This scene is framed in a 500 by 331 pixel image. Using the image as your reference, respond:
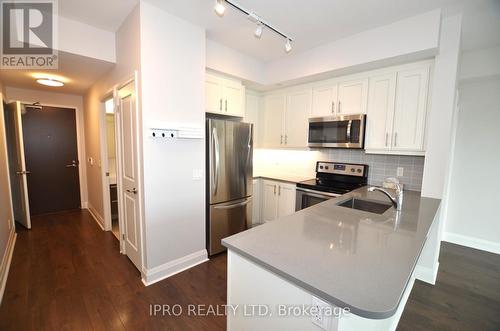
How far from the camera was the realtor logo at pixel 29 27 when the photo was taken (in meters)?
2.02

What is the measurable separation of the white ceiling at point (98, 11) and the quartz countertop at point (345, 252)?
2348 millimetres

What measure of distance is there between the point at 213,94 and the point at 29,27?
1.86 metres

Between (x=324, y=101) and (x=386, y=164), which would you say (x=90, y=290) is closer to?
(x=324, y=101)

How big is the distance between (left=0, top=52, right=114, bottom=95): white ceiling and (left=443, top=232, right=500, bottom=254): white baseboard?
5.41 m

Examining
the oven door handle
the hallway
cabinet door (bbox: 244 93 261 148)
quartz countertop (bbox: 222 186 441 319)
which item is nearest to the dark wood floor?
the hallway

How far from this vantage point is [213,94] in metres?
2.93

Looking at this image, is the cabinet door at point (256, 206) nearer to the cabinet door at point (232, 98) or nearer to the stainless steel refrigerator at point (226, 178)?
the stainless steel refrigerator at point (226, 178)

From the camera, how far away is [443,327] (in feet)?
5.98

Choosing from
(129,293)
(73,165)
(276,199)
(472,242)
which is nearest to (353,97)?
(276,199)

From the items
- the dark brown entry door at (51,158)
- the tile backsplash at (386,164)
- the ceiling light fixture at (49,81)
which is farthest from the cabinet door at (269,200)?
the dark brown entry door at (51,158)

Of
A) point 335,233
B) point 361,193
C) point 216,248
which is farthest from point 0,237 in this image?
point 361,193

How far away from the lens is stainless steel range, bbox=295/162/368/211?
2920 mm

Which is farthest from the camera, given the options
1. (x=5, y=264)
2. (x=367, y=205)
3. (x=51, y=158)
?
(x=51, y=158)

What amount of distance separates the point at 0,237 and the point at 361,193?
3960 mm
